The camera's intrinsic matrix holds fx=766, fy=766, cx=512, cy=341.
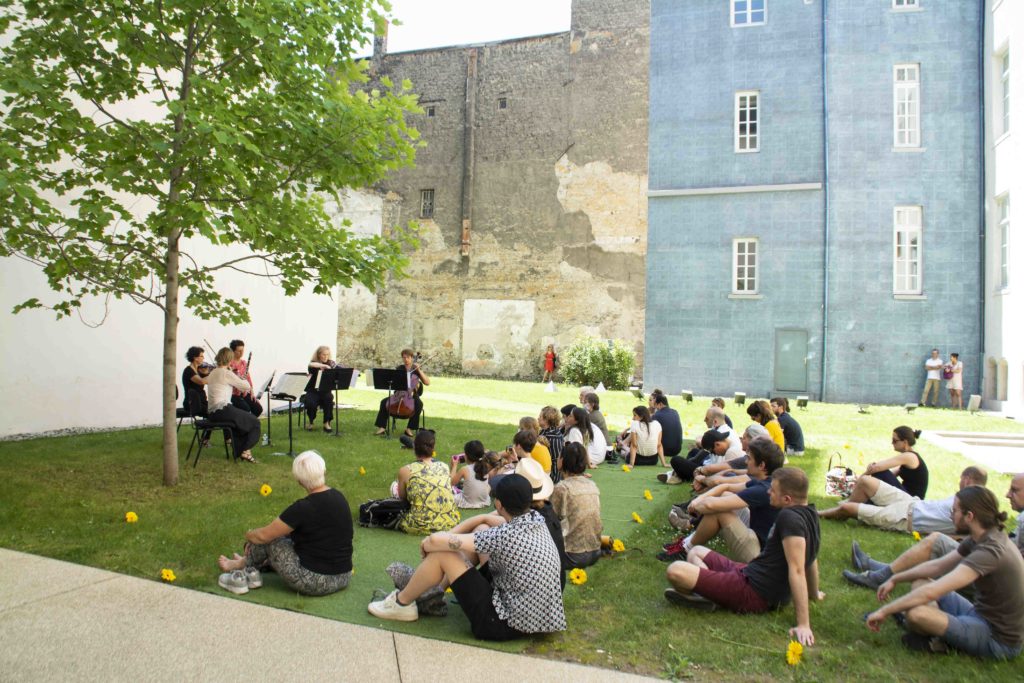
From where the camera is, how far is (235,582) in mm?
5305

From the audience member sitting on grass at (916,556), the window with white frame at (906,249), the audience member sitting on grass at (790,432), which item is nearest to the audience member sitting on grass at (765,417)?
the audience member sitting on grass at (790,432)

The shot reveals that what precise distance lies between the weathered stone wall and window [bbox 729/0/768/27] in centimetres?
746

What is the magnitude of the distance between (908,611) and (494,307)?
92.9 feet

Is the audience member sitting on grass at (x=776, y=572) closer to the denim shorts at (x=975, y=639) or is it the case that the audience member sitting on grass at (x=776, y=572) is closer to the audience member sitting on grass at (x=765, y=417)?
the denim shorts at (x=975, y=639)

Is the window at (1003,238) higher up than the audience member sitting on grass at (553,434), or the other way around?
Answer: the window at (1003,238)

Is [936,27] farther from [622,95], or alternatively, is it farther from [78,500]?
[78,500]

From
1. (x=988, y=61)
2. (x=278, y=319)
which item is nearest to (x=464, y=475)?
(x=278, y=319)

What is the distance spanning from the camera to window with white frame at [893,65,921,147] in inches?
872

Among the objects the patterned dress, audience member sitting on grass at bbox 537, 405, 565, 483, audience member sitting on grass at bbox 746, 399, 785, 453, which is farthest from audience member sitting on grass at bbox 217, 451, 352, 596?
audience member sitting on grass at bbox 746, 399, 785, 453

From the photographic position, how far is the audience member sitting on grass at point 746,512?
19.5 feet

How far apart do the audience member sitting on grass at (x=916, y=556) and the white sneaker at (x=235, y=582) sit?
14.9 ft

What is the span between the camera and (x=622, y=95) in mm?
31109

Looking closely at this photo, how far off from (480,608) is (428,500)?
2441 mm

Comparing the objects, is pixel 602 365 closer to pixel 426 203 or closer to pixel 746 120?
pixel 746 120
